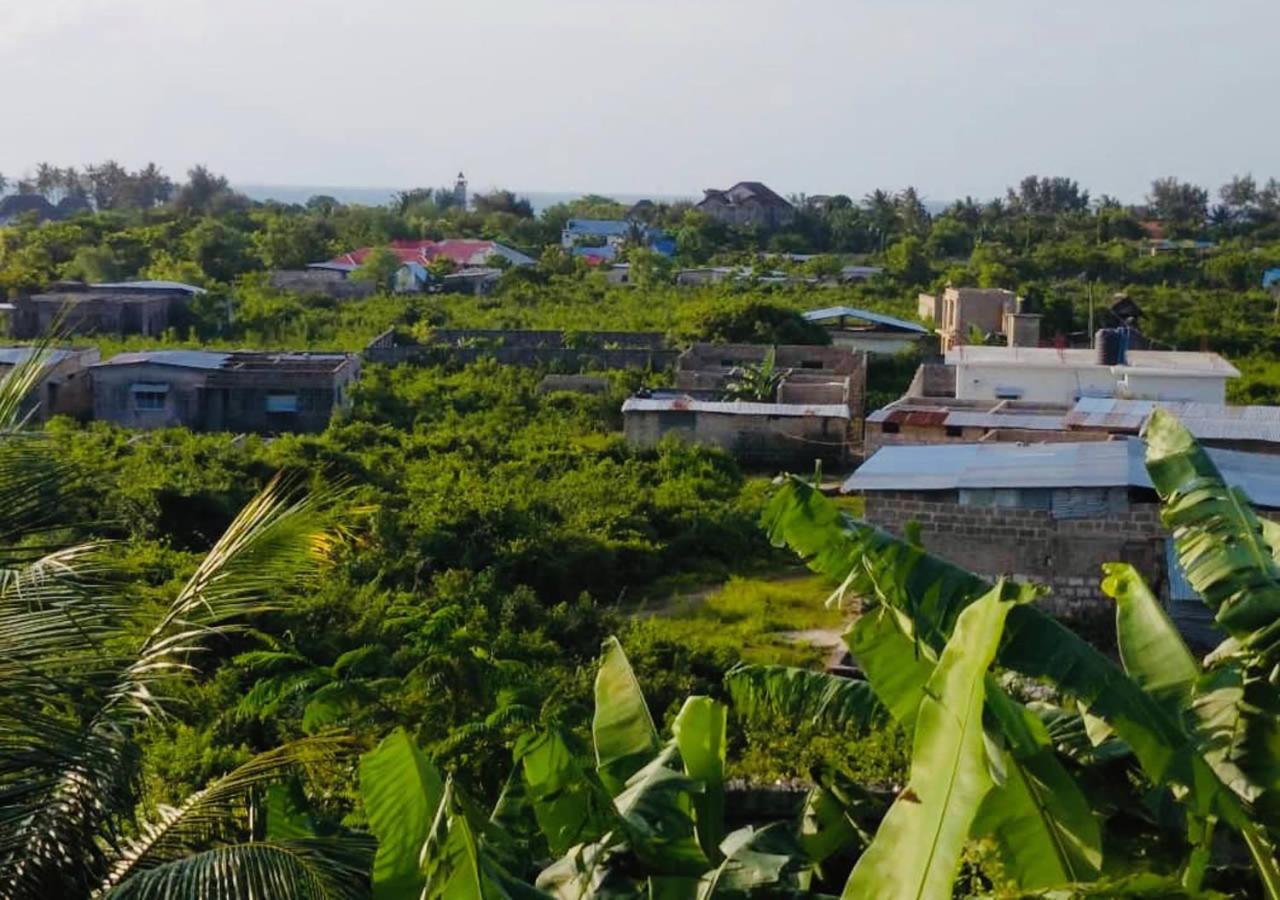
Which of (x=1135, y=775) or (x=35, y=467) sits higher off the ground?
(x=35, y=467)

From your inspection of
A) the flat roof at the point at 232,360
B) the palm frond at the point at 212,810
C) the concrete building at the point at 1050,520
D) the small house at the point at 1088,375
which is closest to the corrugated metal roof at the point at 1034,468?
the concrete building at the point at 1050,520

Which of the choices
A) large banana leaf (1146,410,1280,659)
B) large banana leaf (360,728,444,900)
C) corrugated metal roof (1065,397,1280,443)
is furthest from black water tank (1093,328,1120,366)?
large banana leaf (360,728,444,900)

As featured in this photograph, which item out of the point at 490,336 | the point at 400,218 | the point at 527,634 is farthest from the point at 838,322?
the point at 400,218

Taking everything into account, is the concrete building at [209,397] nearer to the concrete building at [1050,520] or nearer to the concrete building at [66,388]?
the concrete building at [66,388]

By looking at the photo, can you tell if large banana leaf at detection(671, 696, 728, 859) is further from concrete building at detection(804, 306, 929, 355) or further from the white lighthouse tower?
the white lighthouse tower

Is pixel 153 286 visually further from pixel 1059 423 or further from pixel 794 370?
pixel 1059 423

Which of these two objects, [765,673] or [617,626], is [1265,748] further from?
[617,626]
